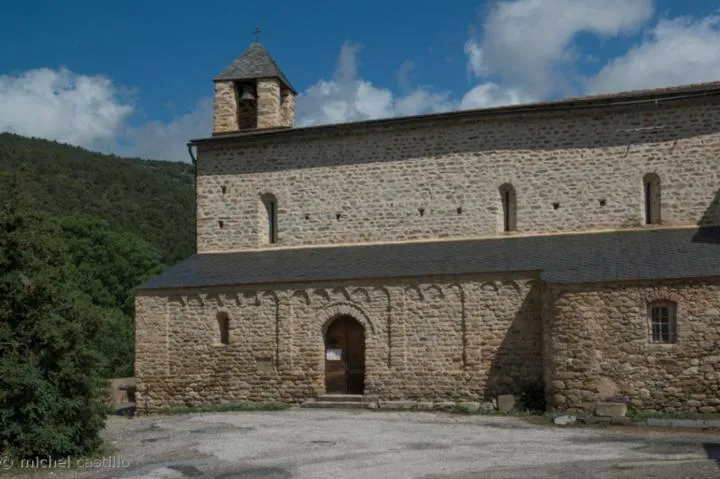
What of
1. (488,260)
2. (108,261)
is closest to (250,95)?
(488,260)

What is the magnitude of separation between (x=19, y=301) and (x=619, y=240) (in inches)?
502

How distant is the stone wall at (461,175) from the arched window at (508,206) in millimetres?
160

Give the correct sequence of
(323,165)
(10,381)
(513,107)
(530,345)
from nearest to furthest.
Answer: (10,381), (530,345), (513,107), (323,165)

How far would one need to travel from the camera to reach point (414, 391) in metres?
18.8

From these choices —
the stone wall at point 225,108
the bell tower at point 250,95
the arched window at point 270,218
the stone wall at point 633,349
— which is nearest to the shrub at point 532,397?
the stone wall at point 633,349

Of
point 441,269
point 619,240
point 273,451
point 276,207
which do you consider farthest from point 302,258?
point 273,451

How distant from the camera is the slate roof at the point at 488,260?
16.8 meters

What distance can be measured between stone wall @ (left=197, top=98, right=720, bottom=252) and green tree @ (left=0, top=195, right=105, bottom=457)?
9699 millimetres

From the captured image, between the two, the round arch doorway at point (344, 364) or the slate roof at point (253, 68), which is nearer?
the round arch doorway at point (344, 364)

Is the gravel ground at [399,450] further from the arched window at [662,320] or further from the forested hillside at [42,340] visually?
the arched window at [662,320]

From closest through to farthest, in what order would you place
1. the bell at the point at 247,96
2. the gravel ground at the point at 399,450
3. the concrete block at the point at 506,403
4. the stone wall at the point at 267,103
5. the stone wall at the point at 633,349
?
the gravel ground at the point at 399,450 → the stone wall at the point at 633,349 → the concrete block at the point at 506,403 → the stone wall at the point at 267,103 → the bell at the point at 247,96

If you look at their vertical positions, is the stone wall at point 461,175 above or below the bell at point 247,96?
below

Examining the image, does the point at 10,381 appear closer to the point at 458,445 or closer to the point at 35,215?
the point at 35,215

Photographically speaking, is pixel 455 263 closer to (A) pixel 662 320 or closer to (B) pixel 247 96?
(A) pixel 662 320
